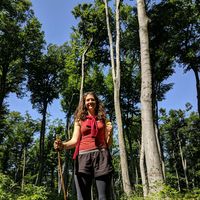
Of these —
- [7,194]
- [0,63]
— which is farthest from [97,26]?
[7,194]

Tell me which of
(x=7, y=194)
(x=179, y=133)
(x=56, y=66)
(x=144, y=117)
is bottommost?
(x=7, y=194)

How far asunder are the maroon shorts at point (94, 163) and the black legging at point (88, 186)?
6cm

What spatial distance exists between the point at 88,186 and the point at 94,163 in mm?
288

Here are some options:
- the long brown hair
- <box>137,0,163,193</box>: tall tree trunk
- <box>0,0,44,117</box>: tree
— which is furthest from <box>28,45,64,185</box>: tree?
the long brown hair

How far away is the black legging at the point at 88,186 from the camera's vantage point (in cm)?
363

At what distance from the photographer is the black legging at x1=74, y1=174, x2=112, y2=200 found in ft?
11.9

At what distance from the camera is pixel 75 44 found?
25859mm

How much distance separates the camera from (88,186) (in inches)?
149

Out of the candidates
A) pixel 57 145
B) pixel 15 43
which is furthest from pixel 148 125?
pixel 15 43

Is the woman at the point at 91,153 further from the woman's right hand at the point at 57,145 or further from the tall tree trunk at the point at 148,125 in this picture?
the tall tree trunk at the point at 148,125

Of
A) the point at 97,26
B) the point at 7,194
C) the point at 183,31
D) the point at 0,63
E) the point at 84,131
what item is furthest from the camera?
the point at 0,63

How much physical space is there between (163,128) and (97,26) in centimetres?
2719

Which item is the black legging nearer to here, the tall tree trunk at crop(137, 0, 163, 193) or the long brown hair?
the long brown hair

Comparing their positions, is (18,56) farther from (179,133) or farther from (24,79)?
(179,133)
